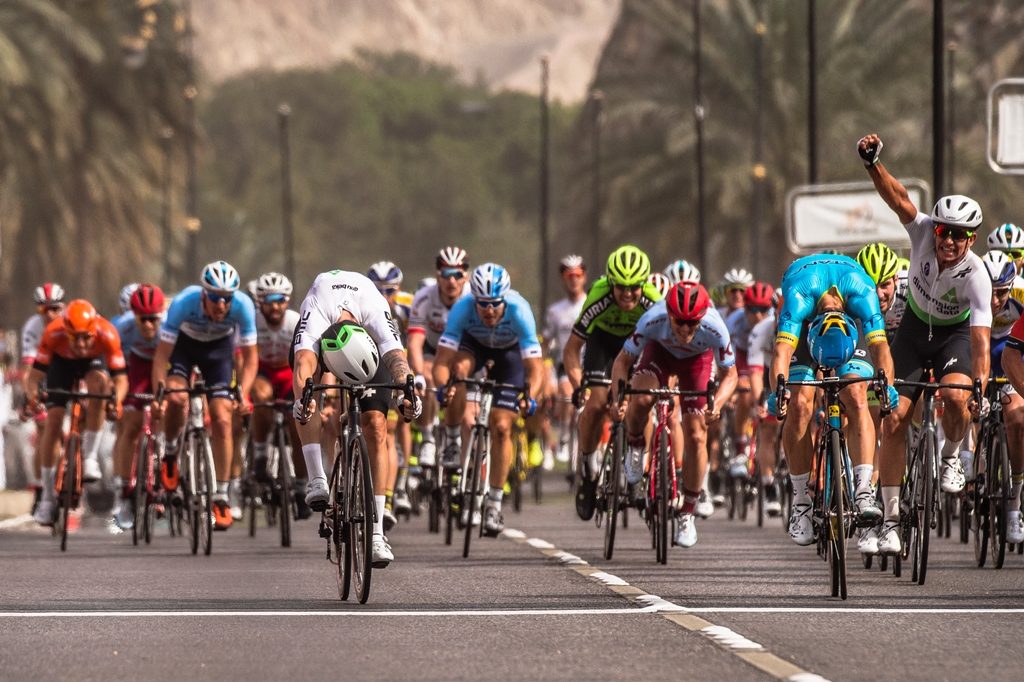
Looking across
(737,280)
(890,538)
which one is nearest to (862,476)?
(890,538)

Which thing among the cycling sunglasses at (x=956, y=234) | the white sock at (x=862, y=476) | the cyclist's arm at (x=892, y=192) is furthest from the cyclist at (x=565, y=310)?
the white sock at (x=862, y=476)

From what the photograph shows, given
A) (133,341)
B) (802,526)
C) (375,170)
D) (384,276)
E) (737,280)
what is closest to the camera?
(802,526)

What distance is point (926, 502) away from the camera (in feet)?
41.9

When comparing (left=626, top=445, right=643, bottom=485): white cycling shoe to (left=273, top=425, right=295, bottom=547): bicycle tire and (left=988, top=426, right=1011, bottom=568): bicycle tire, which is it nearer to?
(left=988, top=426, right=1011, bottom=568): bicycle tire

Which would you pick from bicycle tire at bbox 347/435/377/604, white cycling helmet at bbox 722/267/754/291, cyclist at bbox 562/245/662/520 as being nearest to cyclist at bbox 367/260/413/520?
cyclist at bbox 562/245/662/520

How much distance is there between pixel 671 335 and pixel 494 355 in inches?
109

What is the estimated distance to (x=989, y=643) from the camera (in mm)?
9945

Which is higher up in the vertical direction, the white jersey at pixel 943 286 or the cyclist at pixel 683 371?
the white jersey at pixel 943 286

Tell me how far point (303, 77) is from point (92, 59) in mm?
87896

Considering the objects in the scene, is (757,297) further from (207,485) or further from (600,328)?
(207,485)

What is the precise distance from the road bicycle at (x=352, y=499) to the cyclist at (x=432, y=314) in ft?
23.6

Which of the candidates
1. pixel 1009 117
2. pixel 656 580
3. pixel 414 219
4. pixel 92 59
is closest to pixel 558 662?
pixel 656 580

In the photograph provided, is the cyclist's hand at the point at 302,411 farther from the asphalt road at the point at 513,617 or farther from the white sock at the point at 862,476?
Answer: the white sock at the point at 862,476

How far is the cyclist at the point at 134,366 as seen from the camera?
A: 18.7 meters
